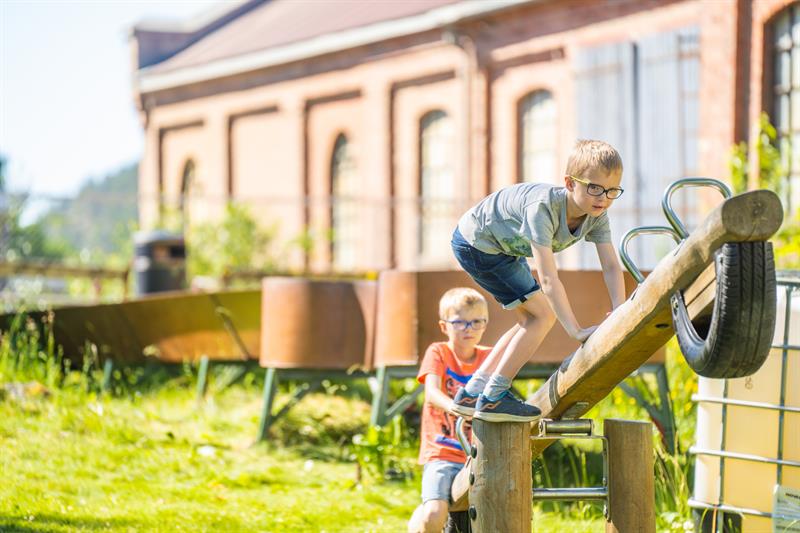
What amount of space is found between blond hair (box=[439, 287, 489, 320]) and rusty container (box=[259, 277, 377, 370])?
8.66 ft

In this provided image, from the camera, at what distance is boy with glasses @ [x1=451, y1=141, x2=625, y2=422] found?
366cm

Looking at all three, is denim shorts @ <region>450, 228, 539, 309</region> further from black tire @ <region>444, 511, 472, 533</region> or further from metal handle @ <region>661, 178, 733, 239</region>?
black tire @ <region>444, 511, 472, 533</region>

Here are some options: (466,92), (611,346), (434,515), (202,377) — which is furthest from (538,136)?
(611,346)

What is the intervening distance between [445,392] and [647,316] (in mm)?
1489

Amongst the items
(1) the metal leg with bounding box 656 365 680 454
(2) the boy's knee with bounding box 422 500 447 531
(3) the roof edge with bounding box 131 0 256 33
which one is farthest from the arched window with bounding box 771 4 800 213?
(3) the roof edge with bounding box 131 0 256 33

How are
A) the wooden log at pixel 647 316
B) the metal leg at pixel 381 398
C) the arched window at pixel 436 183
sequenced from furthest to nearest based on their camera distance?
the arched window at pixel 436 183, the metal leg at pixel 381 398, the wooden log at pixel 647 316

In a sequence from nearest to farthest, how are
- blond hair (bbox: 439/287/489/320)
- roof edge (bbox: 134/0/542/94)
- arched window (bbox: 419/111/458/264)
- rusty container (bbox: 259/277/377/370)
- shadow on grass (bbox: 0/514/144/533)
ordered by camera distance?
1. blond hair (bbox: 439/287/489/320)
2. shadow on grass (bbox: 0/514/144/533)
3. rusty container (bbox: 259/277/377/370)
4. roof edge (bbox: 134/0/542/94)
5. arched window (bbox: 419/111/458/264)

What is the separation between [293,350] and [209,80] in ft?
64.8

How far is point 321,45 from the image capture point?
2277cm

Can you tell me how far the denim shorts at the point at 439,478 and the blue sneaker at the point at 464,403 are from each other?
0.46 meters

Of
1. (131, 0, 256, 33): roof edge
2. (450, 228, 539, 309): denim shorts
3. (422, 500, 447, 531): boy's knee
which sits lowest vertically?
(422, 500, 447, 531): boy's knee

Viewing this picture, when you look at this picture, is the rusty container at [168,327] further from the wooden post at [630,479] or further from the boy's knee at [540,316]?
the wooden post at [630,479]

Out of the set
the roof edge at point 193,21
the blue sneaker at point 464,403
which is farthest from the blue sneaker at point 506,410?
the roof edge at point 193,21

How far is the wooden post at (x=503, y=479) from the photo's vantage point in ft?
12.7
